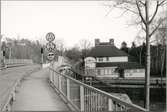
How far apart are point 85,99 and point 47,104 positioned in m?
2.73

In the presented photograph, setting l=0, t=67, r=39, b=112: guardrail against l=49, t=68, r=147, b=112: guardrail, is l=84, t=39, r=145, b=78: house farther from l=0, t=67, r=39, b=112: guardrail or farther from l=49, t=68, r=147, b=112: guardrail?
l=49, t=68, r=147, b=112: guardrail

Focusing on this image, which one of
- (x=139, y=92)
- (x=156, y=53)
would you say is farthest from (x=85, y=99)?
(x=156, y=53)

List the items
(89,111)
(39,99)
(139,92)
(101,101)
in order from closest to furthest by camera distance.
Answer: (101,101) → (89,111) → (39,99) → (139,92)

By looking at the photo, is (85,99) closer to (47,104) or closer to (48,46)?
(47,104)

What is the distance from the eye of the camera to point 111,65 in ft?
211

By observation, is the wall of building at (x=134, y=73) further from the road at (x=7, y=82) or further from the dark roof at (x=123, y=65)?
the road at (x=7, y=82)

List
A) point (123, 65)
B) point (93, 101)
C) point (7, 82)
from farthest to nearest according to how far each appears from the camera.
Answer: point (123, 65) → point (7, 82) → point (93, 101)

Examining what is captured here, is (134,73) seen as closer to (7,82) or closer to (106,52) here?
(106,52)

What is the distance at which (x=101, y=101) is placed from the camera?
5562 millimetres

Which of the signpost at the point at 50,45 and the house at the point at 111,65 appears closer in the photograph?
the signpost at the point at 50,45

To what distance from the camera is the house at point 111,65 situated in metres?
59.6

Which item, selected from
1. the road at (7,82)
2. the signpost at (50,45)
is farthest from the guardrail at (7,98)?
the signpost at (50,45)

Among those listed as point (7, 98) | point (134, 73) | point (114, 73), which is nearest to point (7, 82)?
point (7, 98)

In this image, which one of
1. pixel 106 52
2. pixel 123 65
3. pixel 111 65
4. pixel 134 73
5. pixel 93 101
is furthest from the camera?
pixel 106 52
